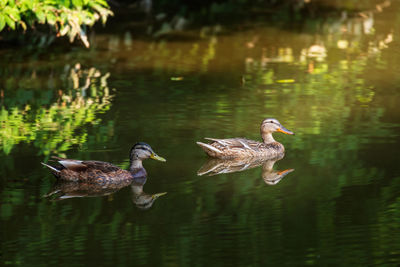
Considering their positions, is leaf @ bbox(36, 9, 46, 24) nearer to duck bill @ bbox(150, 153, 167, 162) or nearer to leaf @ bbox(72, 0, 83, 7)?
leaf @ bbox(72, 0, 83, 7)

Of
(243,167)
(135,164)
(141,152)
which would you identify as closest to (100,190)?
(135,164)

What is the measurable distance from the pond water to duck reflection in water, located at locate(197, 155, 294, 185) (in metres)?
0.08

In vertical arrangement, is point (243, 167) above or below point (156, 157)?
below

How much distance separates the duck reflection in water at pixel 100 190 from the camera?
10961 mm

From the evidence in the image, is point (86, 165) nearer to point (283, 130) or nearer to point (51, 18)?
point (283, 130)

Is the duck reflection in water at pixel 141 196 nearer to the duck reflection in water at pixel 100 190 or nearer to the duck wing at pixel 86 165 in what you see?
the duck reflection in water at pixel 100 190

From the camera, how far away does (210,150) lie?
12586 mm

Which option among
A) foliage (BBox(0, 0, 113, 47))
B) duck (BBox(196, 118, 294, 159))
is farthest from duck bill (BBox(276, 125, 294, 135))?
foliage (BBox(0, 0, 113, 47))

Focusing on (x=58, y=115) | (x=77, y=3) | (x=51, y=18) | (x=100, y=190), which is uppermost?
(x=77, y=3)

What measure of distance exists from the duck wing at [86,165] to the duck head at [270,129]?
8.67 ft

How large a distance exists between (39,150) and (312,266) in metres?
5.43

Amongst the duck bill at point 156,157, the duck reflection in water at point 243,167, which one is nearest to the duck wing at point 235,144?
the duck reflection in water at point 243,167

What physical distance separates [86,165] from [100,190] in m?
0.38

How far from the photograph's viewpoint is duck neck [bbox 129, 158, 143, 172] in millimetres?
11820
